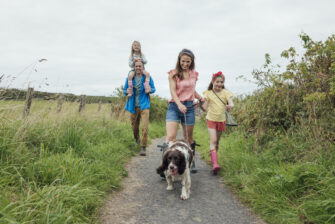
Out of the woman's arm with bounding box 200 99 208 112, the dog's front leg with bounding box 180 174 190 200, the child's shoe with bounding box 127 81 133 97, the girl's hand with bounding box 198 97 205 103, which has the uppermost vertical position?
the child's shoe with bounding box 127 81 133 97

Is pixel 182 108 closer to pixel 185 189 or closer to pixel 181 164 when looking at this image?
pixel 181 164

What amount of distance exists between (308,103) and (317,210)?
2.06 meters

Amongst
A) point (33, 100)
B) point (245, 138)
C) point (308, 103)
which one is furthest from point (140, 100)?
point (308, 103)

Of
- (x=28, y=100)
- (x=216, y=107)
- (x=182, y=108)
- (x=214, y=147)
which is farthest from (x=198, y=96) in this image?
(x=28, y=100)

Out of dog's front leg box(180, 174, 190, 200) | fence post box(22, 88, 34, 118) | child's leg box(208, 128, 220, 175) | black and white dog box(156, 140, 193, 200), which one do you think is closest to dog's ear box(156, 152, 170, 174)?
black and white dog box(156, 140, 193, 200)

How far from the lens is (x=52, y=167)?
9.07 ft

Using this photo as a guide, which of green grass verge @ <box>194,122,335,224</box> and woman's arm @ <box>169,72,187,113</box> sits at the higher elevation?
woman's arm @ <box>169,72,187,113</box>

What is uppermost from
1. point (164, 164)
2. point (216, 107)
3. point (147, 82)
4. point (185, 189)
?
point (147, 82)

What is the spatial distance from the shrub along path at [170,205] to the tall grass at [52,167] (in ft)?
0.69

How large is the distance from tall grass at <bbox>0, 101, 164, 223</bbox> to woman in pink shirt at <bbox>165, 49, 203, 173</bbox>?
119 centimetres

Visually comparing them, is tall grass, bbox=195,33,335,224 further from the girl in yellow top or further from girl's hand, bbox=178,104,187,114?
girl's hand, bbox=178,104,187,114

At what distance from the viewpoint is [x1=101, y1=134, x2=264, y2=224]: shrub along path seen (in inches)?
96.9

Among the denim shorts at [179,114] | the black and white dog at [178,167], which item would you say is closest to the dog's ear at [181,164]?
the black and white dog at [178,167]

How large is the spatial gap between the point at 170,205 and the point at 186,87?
189 cm
